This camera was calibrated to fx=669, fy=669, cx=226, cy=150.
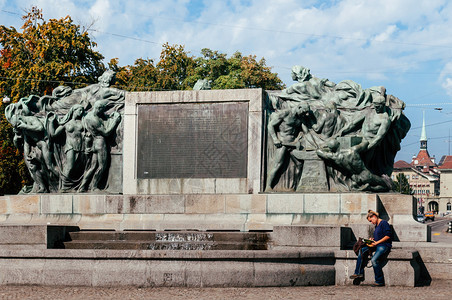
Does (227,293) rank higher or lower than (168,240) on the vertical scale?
lower

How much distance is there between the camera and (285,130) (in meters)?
18.6

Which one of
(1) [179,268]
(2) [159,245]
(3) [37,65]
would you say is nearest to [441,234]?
(3) [37,65]

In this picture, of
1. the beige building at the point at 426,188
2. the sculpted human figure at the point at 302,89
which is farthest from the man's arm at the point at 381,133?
the beige building at the point at 426,188

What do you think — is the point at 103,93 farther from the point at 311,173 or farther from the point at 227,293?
the point at 227,293

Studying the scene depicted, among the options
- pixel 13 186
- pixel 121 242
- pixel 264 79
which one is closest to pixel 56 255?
pixel 121 242

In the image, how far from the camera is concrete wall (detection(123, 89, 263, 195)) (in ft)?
61.0

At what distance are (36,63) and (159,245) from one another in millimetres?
26519

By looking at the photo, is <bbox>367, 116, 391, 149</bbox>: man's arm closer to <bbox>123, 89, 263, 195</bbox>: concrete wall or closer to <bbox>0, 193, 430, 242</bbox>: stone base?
<bbox>0, 193, 430, 242</bbox>: stone base

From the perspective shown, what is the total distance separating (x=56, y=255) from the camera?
527 inches

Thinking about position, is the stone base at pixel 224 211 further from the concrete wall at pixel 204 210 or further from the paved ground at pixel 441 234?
the paved ground at pixel 441 234

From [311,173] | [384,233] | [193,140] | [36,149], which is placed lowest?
[384,233]

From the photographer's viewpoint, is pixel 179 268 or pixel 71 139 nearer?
pixel 179 268

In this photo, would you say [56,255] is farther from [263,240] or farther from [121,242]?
[263,240]

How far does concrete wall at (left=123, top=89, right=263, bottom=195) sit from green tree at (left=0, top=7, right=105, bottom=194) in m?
19.3
